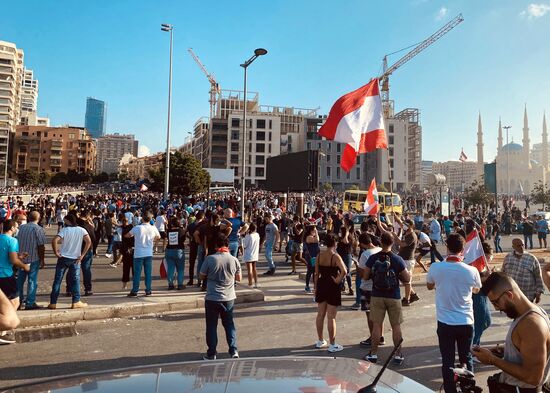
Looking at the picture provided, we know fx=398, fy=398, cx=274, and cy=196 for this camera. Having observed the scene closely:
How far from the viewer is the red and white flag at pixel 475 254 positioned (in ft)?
21.7

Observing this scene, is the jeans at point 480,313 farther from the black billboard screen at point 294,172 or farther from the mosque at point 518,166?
the mosque at point 518,166

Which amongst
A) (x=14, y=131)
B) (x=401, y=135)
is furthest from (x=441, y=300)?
(x=14, y=131)

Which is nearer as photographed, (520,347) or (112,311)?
(520,347)

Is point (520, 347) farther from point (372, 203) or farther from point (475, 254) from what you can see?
point (372, 203)

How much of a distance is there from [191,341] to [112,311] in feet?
7.85

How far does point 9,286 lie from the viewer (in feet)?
21.2

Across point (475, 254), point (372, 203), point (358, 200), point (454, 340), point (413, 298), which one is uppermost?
point (358, 200)

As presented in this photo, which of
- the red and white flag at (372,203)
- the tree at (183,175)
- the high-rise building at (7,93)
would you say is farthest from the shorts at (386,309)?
the high-rise building at (7,93)

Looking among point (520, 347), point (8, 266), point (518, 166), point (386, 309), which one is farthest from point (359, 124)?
point (518, 166)

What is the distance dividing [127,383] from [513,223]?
1291 inches

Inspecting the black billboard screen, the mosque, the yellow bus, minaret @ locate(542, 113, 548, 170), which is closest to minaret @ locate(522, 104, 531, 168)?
the mosque

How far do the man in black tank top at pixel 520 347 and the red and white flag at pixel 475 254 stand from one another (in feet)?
13.1

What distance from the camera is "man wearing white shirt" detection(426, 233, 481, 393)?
441 centimetres

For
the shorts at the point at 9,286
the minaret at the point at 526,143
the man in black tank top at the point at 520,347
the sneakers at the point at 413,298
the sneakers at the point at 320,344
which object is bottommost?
the sneakers at the point at 320,344
